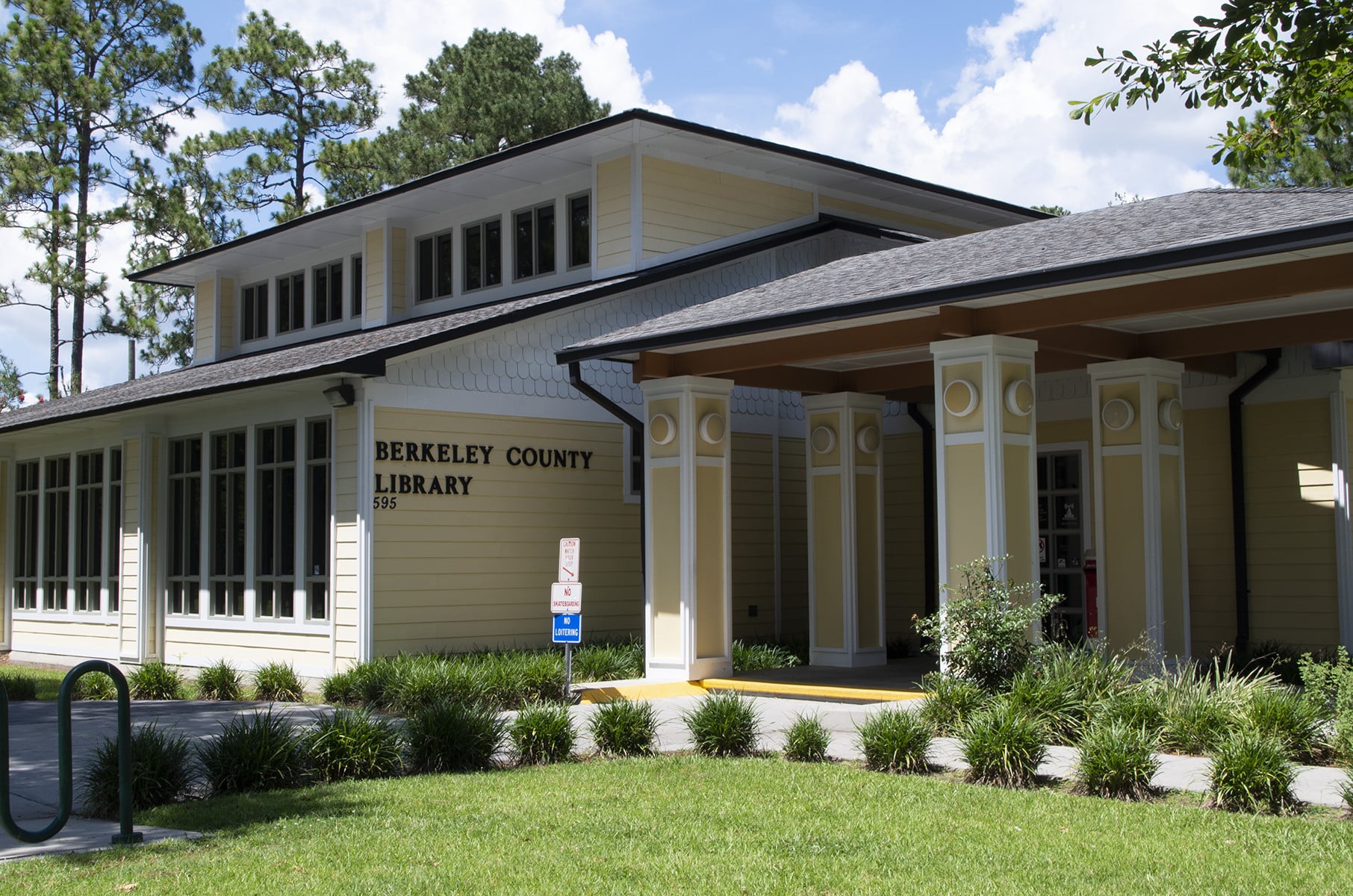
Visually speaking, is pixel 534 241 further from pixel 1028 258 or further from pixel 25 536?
pixel 25 536

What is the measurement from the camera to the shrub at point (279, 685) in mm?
15758

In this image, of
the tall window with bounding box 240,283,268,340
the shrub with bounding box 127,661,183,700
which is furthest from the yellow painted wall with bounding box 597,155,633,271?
the tall window with bounding box 240,283,268,340

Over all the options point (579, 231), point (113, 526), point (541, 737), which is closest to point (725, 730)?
point (541, 737)

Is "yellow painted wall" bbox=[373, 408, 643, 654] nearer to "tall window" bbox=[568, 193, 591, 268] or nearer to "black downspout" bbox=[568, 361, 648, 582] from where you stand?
"black downspout" bbox=[568, 361, 648, 582]

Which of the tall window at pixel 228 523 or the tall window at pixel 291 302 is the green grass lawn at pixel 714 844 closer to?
Result: the tall window at pixel 228 523

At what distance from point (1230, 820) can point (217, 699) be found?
1178 centimetres

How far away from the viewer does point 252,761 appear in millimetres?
9734

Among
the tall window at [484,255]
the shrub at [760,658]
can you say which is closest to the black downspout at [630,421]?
the shrub at [760,658]

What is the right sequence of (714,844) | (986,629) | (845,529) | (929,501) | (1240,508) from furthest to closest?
1. (929,501)
2. (845,529)
3. (1240,508)
4. (986,629)
5. (714,844)

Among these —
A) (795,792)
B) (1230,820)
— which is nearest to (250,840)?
(795,792)

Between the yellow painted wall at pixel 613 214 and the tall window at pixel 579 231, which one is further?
the tall window at pixel 579 231

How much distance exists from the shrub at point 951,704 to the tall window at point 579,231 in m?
9.83

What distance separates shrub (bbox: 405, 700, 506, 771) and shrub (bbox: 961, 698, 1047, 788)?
11.9ft

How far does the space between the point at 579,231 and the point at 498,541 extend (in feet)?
16.8
